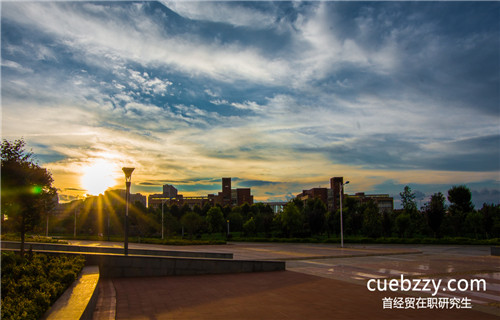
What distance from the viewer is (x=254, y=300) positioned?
884 centimetres

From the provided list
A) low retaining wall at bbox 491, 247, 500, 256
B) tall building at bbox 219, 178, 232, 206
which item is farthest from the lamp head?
tall building at bbox 219, 178, 232, 206

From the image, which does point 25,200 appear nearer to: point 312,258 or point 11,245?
point 11,245

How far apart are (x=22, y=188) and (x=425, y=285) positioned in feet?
46.2

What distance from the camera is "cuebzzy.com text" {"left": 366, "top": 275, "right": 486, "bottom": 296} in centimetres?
1060

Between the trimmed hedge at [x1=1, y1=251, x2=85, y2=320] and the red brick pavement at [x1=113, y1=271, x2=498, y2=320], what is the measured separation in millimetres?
1383

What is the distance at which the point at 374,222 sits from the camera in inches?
1747

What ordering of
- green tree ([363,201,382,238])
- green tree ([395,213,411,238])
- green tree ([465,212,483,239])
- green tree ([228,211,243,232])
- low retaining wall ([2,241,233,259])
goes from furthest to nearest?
green tree ([228,211,243,232]) < green tree ([363,201,382,238]) < green tree ([395,213,411,238]) < green tree ([465,212,483,239]) < low retaining wall ([2,241,233,259])

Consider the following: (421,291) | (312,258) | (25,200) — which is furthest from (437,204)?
(25,200)

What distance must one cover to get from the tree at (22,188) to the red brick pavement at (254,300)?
4.80 metres

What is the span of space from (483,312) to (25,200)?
14.4 m

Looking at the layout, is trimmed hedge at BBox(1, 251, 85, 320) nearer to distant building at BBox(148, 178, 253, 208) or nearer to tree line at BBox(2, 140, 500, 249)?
tree line at BBox(2, 140, 500, 249)

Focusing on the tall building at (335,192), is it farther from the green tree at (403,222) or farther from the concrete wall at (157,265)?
the concrete wall at (157,265)

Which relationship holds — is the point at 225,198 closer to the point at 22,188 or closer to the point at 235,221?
the point at 235,221

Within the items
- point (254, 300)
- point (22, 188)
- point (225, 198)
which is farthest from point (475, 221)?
point (225, 198)
